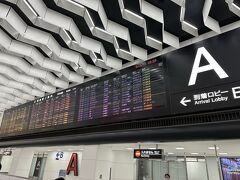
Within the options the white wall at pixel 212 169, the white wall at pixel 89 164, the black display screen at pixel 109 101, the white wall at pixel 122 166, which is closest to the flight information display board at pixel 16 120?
the black display screen at pixel 109 101

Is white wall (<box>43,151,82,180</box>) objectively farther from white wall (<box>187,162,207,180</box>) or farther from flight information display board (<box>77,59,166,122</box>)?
white wall (<box>187,162,207,180</box>)

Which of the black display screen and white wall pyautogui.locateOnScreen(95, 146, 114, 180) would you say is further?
white wall pyautogui.locateOnScreen(95, 146, 114, 180)

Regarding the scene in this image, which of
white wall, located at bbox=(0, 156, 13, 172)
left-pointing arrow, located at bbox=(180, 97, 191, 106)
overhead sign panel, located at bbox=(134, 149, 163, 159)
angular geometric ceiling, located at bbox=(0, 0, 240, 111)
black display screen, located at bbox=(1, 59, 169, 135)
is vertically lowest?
white wall, located at bbox=(0, 156, 13, 172)

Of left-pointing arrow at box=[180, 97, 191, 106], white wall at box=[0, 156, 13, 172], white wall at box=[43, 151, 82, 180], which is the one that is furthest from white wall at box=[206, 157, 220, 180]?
white wall at box=[0, 156, 13, 172]

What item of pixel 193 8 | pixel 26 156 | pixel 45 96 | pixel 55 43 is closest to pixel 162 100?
pixel 193 8

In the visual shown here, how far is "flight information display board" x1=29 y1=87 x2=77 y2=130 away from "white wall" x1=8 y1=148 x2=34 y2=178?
264cm

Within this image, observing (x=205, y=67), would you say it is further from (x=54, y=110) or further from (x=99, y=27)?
(x=54, y=110)

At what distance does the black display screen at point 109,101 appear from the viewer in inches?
163

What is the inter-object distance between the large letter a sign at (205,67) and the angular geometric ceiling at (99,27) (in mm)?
453

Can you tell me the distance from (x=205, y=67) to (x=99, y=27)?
7.15 feet

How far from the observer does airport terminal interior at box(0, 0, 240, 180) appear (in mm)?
3305

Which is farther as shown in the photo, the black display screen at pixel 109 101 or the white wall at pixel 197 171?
the white wall at pixel 197 171

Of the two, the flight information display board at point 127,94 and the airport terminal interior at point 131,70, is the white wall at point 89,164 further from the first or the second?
the flight information display board at point 127,94

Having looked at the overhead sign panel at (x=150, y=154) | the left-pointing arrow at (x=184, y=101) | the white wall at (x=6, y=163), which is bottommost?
the white wall at (x=6, y=163)
